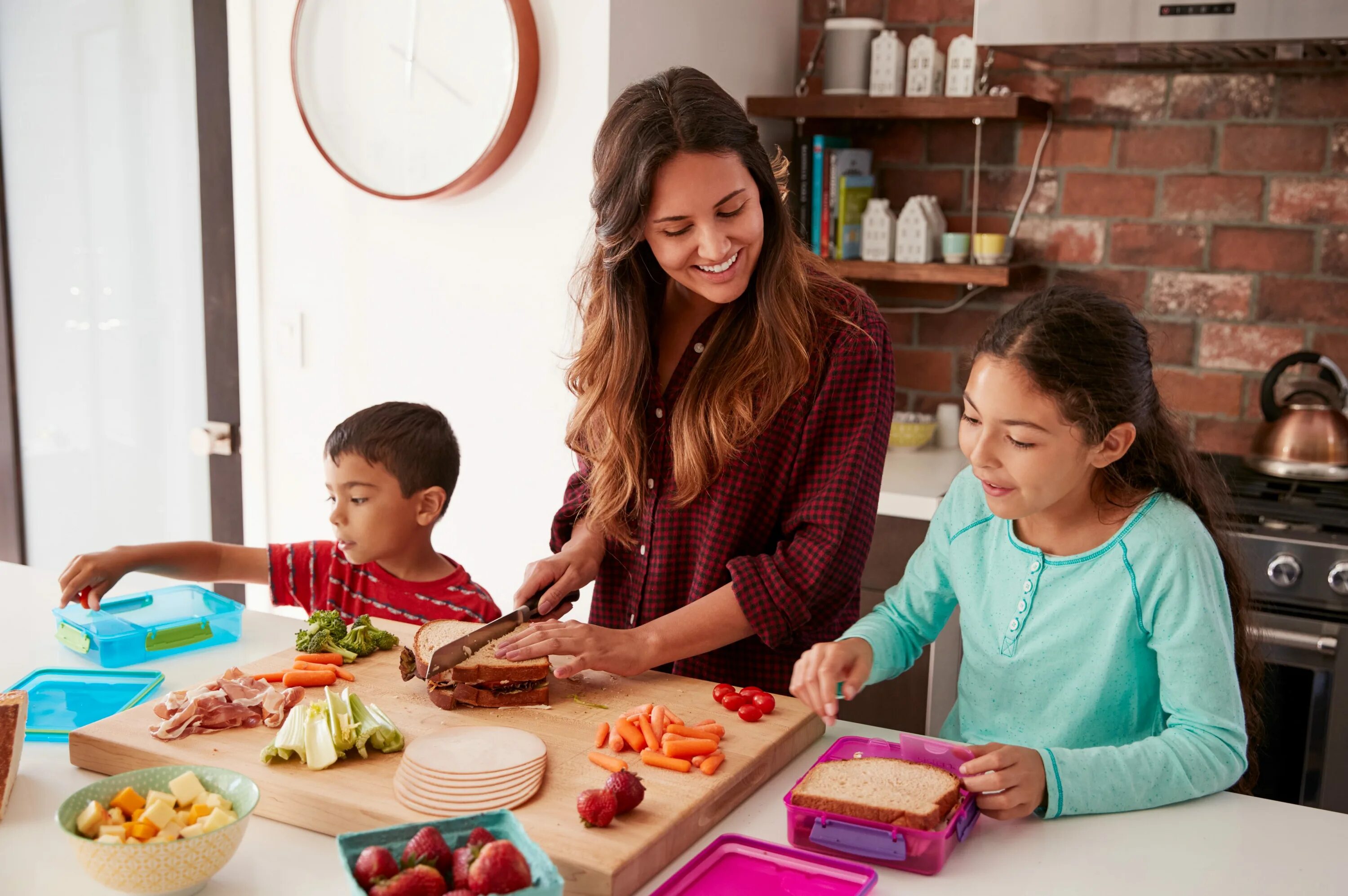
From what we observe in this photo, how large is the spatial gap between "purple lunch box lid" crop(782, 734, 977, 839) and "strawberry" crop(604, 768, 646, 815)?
0.15 m

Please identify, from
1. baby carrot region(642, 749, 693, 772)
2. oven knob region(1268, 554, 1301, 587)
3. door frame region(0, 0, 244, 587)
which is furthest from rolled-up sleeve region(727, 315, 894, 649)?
door frame region(0, 0, 244, 587)

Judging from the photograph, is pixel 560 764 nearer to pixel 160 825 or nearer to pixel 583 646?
pixel 583 646

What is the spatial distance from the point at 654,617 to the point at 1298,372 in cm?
182

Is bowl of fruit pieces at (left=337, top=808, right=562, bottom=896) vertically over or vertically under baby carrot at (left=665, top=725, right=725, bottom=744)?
over

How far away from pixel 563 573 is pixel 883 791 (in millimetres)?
694

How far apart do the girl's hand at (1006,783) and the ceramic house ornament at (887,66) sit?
2.08 meters

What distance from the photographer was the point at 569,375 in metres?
1.81

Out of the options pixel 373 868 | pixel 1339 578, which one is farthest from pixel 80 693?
pixel 1339 578

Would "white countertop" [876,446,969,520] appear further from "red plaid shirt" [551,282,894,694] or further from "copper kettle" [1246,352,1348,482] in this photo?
"red plaid shirt" [551,282,894,694]

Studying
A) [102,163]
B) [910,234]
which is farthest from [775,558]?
[102,163]

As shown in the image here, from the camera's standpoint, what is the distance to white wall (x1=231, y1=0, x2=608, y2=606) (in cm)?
253

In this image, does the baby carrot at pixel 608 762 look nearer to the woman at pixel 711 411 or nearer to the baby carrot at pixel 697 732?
the baby carrot at pixel 697 732

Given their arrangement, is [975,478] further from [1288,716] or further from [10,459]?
[10,459]

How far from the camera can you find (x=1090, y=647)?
1406 millimetres
